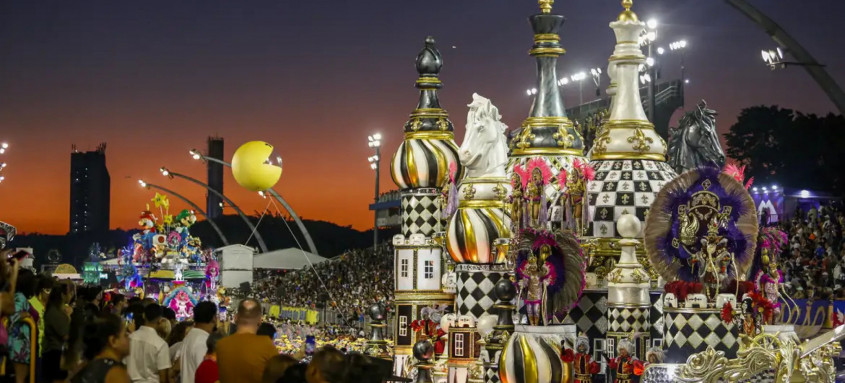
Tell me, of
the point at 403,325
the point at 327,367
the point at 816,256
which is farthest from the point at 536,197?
the point at 816,256

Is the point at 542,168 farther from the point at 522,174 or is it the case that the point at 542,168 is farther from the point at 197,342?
the point at 197,342

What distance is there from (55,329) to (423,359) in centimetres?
718

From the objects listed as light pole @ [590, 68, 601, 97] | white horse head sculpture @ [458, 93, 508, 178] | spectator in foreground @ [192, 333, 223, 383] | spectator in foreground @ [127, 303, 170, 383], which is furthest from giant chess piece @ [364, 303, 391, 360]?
light pole @ [590, 68, 601, 97]

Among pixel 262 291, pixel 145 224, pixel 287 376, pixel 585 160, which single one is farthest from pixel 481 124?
pixel 262 291

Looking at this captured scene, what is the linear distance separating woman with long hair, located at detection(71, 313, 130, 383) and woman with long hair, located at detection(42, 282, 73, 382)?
2.51 metres

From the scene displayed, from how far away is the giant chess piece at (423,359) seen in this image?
20422 mm

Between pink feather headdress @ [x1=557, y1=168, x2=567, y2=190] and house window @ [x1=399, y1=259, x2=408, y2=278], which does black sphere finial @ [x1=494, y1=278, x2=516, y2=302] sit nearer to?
pink feather headdress @ [x1=557, y1=168, x2=567, y2=190]

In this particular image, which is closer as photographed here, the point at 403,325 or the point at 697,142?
the point at 697,142

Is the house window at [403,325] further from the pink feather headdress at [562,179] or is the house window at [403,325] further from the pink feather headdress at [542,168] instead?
the pink feather headdress at [562,179]

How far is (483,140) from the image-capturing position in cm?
2086

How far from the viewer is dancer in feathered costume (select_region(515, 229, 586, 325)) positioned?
17156mm

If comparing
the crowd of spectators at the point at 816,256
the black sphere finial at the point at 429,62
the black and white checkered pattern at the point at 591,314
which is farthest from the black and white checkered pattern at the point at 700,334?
the crowd of spectators at the point at 816,256

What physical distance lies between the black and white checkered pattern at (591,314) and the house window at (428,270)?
510 cm

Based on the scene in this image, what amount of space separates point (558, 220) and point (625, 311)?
2.64 m
